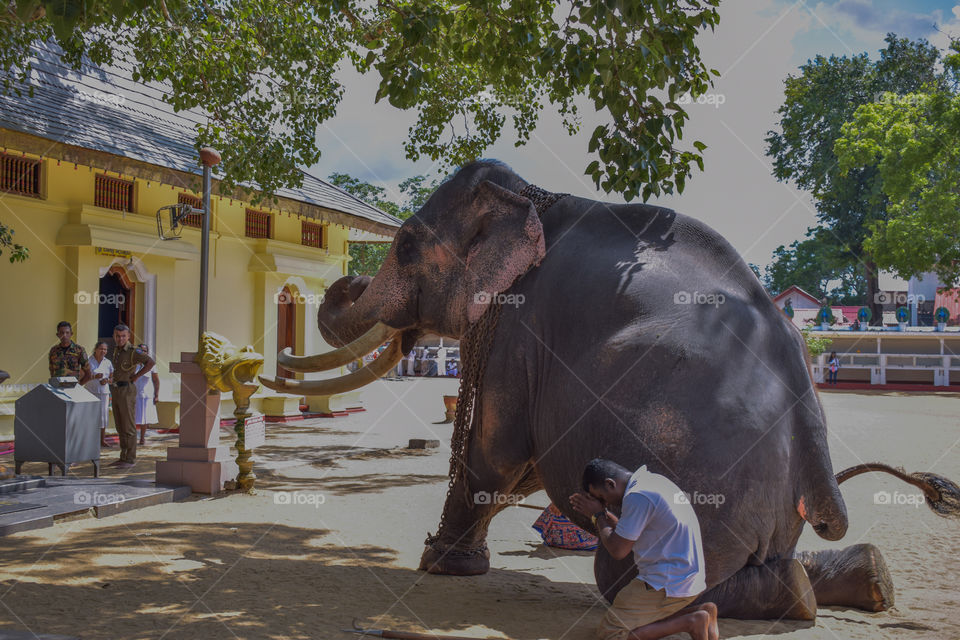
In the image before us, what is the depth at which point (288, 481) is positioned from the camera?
995 cm

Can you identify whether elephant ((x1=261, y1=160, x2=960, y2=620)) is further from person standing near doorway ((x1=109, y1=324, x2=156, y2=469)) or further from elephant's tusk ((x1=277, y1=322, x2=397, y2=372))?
person standing near doorway ((x1=109, y1=324, x2=156, y2=469))

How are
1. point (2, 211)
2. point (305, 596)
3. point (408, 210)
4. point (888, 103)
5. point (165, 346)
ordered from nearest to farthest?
point (305, 596), point (2, 211), point (165, 346), point (888, 103), point (408, 210)

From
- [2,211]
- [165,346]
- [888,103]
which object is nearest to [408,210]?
[888,103]

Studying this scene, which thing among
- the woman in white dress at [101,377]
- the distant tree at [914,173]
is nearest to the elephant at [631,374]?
the woman in white dress at [101,377]

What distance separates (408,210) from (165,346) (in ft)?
97.9

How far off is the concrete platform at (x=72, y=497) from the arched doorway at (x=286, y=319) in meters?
8.60

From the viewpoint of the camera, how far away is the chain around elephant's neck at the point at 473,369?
4.68 meters

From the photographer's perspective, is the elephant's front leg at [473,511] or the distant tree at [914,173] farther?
the distant tree at [914,173]

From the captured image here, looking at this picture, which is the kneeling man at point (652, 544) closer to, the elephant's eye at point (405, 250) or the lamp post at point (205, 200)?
the elephant's eye at point (405, 250)

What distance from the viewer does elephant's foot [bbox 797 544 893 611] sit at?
175 inches

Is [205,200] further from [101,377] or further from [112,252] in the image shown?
[112,252]

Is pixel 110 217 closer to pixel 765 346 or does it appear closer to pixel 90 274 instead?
pixel 90 274

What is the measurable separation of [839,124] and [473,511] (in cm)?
3949

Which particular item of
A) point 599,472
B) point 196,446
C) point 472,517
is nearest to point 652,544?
point 599,472
